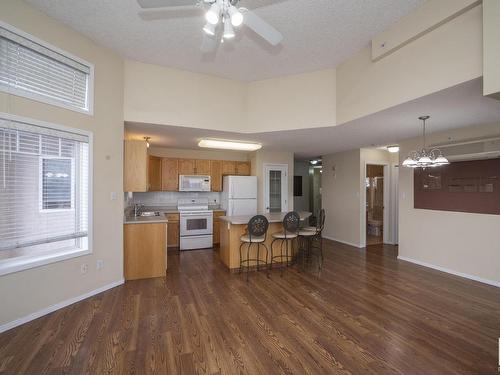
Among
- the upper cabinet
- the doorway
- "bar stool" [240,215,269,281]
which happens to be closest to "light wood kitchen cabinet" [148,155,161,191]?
the upper cabinet

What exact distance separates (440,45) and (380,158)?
13.4ft

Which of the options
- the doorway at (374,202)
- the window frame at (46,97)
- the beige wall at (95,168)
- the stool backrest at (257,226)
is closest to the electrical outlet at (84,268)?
the beige wall at (95,168)

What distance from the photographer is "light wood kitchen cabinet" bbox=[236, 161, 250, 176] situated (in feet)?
20.8

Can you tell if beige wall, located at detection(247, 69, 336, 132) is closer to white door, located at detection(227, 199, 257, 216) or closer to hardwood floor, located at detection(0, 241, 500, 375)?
white door, located at detection(227, 199, 257, 216)

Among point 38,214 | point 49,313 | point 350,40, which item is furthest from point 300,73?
point 49,313

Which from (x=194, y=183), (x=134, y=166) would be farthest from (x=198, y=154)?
(x=134, y=166)

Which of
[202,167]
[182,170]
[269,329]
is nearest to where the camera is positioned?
[269,329]

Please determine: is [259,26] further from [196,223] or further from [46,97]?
[196,223]

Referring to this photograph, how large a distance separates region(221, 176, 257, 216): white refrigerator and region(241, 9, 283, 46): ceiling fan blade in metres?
3.95

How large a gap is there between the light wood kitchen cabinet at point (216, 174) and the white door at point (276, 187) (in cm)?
118

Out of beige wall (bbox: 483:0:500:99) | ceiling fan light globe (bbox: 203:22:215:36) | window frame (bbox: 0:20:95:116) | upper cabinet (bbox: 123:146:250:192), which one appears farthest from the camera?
upper cabinet (bbox: 123:146:250:192)

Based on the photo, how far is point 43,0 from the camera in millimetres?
2391

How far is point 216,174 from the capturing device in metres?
→ 6.18

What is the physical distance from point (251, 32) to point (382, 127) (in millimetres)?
2457
